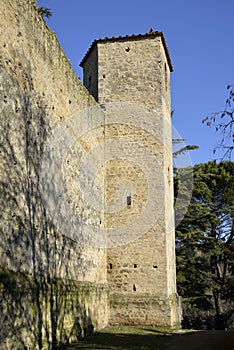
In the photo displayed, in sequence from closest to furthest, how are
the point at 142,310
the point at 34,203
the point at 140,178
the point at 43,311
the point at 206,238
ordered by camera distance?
1. the point at 43,311
2. the point at 34,203
3. the point at 142,310
4. the point at 140,178
5. the point at 206,238

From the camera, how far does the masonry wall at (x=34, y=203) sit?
19.4ft

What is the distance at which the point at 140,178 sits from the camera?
1178cm

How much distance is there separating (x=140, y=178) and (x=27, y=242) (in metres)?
5.77

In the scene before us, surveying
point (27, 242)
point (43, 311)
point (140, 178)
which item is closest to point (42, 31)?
point (27, 242)

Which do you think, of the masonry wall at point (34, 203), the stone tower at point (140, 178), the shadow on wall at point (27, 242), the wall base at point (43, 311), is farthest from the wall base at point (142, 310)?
the shadow on wall at point (27, 242)

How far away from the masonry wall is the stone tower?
1710 mm

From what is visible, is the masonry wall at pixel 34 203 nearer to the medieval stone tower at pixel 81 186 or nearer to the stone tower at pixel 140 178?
the medieval stone tower at pixel 81 186

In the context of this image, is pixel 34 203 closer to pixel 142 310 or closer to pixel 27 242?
pixel 27 242

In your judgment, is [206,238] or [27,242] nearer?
[27,242]

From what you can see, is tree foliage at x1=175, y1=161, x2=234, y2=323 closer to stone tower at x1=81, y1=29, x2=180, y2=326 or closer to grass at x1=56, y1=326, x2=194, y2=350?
stone tower at x1=81, y1=29, x2=180, y2=326

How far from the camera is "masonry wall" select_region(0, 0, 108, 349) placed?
592cm

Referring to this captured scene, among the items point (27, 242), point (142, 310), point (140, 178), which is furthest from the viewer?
point (140, 178)

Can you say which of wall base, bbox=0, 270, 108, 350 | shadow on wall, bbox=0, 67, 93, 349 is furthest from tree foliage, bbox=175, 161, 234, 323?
shadow on wall, bbox=0, 67, 93, 349

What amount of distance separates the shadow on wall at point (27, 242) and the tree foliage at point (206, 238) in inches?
368
